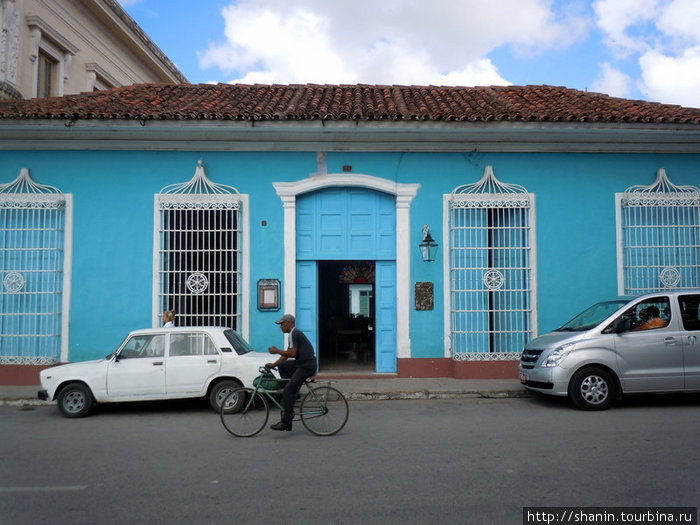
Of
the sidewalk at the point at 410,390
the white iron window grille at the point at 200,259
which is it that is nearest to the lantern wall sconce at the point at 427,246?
the sidewalk at the point at 410,390

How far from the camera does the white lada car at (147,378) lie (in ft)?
26.9

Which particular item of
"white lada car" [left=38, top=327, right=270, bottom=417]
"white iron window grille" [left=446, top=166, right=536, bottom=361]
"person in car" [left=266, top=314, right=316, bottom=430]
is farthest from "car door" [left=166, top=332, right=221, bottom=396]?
"white iron window grille" [left=446, top=166, right=536, bottom=361]

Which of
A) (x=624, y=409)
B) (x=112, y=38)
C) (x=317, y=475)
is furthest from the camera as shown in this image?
(x=112, y=38)

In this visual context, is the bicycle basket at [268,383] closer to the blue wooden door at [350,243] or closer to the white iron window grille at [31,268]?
the blue wooden door at [350,243]

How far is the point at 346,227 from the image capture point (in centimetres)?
1131

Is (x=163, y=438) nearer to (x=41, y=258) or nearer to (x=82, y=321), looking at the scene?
(x=82, y=321)

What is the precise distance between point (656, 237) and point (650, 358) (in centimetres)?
396

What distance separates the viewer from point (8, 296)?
433 inches

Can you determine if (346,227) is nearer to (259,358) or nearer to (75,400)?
(259,358)

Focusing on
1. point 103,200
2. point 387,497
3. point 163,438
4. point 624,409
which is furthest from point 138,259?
point 624,409

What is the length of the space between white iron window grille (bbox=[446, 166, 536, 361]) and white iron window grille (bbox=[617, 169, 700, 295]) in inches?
75.6

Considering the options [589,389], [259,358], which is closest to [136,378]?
[259,358]

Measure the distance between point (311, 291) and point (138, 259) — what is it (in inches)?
135

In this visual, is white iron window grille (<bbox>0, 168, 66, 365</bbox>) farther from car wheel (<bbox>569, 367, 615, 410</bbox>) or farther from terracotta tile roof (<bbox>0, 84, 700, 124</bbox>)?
car wheel (<bbox>569, 367, 615, 410</bbox>)
